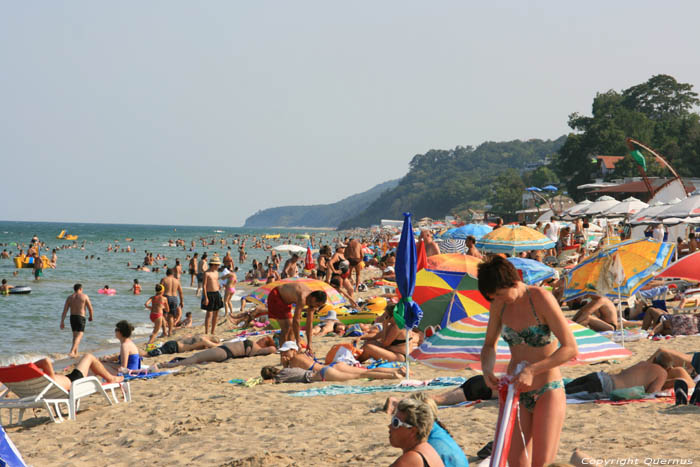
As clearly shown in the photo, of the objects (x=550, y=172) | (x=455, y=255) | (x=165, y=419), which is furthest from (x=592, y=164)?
(x=165, y=419)

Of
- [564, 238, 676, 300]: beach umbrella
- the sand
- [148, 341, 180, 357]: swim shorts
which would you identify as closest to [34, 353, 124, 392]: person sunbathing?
the sand

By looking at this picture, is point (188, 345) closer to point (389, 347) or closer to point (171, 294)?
point (171, 294)

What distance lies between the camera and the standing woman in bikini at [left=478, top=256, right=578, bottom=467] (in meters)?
3.04

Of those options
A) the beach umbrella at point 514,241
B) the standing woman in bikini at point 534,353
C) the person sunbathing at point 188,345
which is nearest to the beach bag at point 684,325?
the beach umbrella at point 514,241

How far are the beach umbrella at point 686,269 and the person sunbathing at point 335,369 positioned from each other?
397 centimetres

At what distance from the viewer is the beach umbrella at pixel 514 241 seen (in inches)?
569

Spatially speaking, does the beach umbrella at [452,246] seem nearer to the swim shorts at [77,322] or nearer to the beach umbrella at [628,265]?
the beach umbrella at [628,265]

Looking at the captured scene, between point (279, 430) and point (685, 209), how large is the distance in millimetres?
13031

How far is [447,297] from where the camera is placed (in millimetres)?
8227

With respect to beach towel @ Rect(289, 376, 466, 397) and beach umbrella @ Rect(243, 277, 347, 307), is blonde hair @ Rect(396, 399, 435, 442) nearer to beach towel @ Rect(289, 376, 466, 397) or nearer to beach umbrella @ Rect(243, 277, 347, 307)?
beach towel @ Rect(289, 376, 466, 397)

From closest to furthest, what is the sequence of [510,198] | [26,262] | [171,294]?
[171,294], [26,262], [510,198]

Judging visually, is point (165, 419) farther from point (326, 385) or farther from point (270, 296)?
point (270, 296)

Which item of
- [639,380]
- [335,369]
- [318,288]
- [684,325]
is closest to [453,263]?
[318,288]

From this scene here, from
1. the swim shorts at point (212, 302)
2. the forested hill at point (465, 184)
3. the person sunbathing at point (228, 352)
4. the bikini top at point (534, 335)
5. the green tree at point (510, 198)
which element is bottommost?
the person sunbathing at point (228, 352)
